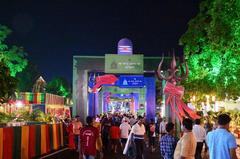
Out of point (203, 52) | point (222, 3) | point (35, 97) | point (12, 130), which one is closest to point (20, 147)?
point (12, 130)

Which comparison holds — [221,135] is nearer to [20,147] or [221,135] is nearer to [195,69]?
[20,147]

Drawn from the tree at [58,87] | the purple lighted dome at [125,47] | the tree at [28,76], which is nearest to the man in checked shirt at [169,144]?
the purple lighted dome at [125,47]

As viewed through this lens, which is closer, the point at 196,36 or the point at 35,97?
the point at 196,36

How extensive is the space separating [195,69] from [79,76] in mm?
8581

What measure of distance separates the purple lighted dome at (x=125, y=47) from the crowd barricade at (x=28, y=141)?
1425cm

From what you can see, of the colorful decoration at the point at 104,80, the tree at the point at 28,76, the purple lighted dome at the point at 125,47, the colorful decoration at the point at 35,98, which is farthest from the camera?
the tree at the point at 28,76

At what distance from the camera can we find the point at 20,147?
611 inches

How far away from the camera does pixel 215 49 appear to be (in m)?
21.8

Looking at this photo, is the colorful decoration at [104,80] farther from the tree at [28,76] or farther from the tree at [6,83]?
the tree at [28,76]

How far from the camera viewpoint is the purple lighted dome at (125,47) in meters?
35.7

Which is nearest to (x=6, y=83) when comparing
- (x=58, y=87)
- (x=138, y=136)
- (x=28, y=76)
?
(x=138, y=136)

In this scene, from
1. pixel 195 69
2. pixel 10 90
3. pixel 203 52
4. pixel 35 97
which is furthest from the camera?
pixel 35 97

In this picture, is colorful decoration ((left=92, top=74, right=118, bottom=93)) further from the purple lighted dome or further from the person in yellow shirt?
the person in yellow shirt

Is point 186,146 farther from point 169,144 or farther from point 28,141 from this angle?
point 28,141
